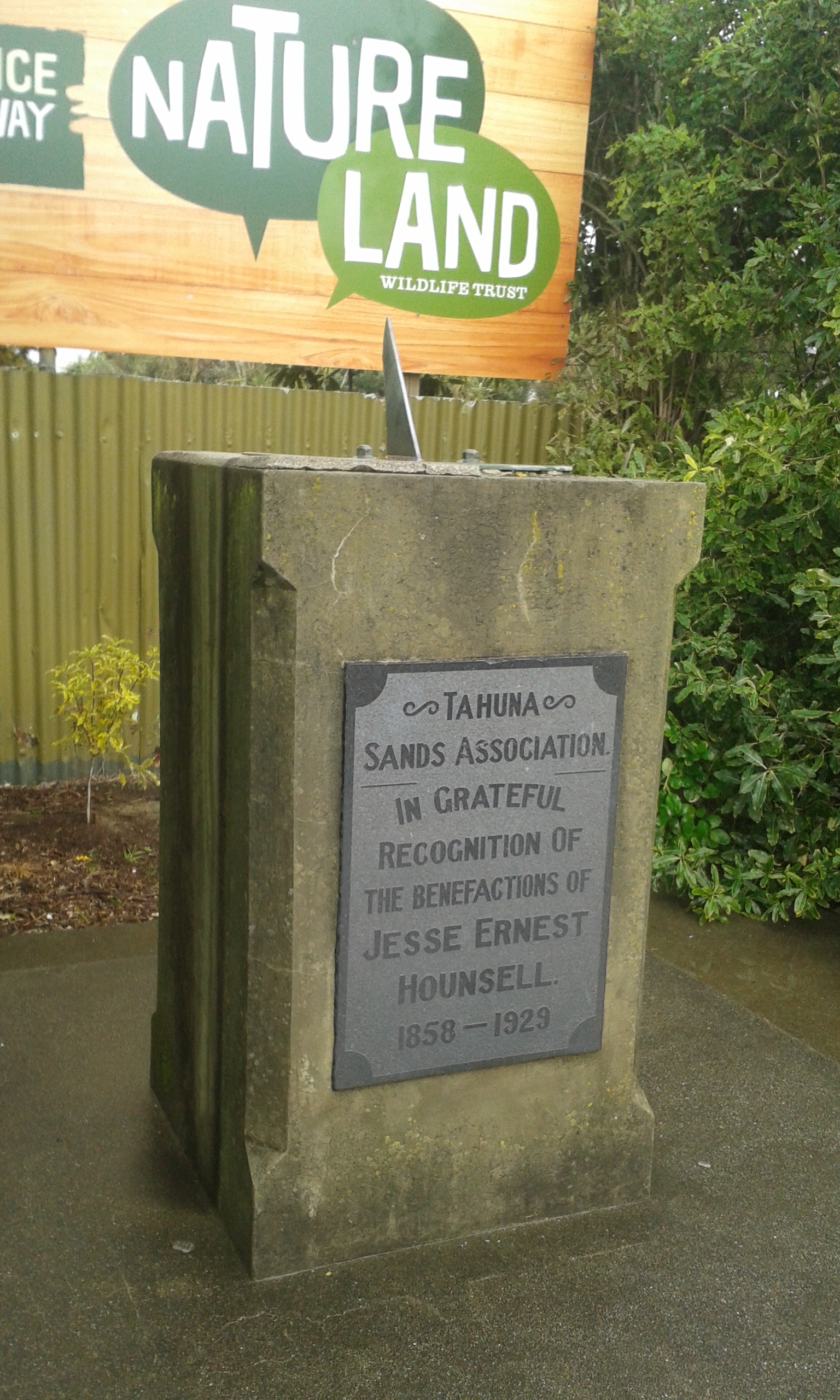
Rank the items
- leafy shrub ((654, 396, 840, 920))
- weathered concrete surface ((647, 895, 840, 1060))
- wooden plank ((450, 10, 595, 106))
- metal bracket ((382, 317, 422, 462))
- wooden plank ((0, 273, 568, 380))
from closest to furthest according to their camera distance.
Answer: metal bracket ((382, 317, 422, 462)) < weathered concrete surface ((647, 895, 840, 1060)) < leafy shrub ((654, 396, 840, 920)) < wooden plank ((0, 273, 568, 380)) < wooden plank ((450, 10, 595, 106))

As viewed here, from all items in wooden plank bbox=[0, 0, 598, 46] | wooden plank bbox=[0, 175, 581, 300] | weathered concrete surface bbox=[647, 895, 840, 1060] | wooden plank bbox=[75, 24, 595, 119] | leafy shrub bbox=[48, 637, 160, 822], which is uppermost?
wooden plank bbox=[75, 24, 595, 119]

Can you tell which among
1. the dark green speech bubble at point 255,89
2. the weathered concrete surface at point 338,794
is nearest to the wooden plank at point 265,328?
Answer: the dark green speech bubble at point 255,89

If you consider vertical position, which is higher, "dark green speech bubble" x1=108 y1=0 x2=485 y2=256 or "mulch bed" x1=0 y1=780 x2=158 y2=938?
"dark green speech bubble" x1=108 y1=0 x2=485 y2=256

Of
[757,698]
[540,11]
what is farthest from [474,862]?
[540,11]

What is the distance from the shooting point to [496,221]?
21.0ft

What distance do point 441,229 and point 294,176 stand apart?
0.81 meters

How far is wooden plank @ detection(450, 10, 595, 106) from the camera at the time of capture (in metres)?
6.22

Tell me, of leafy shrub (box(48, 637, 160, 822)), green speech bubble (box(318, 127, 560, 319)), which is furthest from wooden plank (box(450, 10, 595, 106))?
leafy shrub (box(48, 637, 160, 822))

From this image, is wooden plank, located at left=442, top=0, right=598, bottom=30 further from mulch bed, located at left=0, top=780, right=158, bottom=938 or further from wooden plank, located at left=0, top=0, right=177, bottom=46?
mulch bed, located at left=0, top=780, right=158, bottom=938

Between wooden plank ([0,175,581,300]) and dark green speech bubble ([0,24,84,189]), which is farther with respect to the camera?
wooden plank ([0,175,581,300])

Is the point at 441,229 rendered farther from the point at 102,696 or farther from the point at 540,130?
the point at 102,696

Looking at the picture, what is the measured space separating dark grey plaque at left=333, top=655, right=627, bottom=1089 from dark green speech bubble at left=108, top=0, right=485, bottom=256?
13.5 ft

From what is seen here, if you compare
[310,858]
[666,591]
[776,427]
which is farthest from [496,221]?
[310,858]

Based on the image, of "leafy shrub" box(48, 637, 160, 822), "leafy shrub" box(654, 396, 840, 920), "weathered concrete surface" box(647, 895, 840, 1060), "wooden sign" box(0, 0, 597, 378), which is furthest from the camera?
"wooden sign" box(0, 0, 597, 378)
